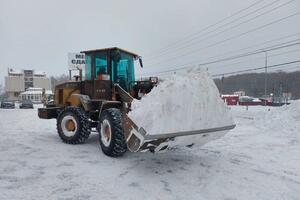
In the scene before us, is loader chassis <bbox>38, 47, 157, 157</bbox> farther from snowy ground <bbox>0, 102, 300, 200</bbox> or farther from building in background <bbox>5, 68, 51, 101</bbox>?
building in background <bbox>5, 68, 51, 101</bbox>

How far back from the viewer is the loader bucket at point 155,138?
5684 millimetres

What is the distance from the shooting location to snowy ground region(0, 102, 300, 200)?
5.09 metres

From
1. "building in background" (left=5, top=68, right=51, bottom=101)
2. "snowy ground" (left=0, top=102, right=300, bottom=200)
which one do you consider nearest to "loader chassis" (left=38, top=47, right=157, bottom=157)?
"snowy ground" (left=0, top=102, right=300, bottom=200)

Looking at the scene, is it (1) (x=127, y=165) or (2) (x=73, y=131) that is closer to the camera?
(1) (x=127, y=165)

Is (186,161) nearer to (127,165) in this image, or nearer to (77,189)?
(127,165)

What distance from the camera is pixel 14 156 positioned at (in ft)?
25.0

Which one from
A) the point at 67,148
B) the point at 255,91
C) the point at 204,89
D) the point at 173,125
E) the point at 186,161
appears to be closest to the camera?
the point at 173,125

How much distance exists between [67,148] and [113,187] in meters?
3.77

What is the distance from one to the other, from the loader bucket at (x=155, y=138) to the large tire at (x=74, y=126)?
2.89 m

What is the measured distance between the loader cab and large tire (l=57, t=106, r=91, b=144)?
78 cm

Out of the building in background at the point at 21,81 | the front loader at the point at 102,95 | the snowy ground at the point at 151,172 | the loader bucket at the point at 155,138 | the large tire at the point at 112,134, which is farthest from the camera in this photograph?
the building in background at the point at 21,81

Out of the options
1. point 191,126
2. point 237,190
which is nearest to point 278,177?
point 237,190

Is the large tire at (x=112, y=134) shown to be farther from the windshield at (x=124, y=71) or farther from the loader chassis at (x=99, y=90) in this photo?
the windshield at (x=124, y=71)

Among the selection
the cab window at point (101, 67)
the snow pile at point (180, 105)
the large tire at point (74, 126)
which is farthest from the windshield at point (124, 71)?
the snow pile at point (180, 105)
